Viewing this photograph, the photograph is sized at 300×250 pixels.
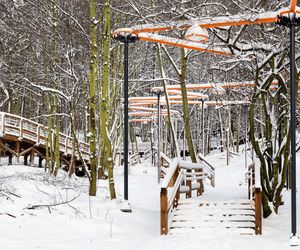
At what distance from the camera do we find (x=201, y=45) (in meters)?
11.0

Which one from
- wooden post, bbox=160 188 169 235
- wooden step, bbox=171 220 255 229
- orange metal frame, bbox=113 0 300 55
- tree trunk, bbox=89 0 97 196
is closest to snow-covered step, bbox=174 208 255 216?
wooden step, bbox=171 220 255 229

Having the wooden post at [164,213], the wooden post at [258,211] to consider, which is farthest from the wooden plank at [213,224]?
the wooden post at [164,213]

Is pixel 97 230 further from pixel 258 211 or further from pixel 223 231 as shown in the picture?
pixel 258 211

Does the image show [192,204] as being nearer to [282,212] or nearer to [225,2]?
[282,212]

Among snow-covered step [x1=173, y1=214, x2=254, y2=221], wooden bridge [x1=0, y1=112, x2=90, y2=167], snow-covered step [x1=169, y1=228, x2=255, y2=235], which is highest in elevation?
wooden bridge [x1=0, y1=112, x2=90, y2=167]

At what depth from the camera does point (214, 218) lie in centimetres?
962

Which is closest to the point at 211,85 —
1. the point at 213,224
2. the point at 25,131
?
the point at 213,224

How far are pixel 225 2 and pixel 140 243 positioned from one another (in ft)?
23.7

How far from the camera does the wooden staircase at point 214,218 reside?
9.05 meters

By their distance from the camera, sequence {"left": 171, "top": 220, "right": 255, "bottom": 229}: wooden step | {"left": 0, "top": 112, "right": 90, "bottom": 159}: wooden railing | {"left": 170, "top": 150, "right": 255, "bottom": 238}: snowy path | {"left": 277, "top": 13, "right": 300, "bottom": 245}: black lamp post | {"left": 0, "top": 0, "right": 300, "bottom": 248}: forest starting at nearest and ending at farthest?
{"left": 277, "top": 13, "right": 300, "bottom": 245}: black lamp post
{"left": 170, "top": 150, "right": 255, "bottom": 238}: snowy path
{"left": 171, "top": 220, "right": 255, "bottom": 229}: wooden step
{"left": 0, "top": 0, "right": 300, "bottom": 248}: forest
{"left": 0, "top": 112, "right": 90, "bottom": 159}: wooden railing

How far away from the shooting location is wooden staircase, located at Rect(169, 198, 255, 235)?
9047 mm

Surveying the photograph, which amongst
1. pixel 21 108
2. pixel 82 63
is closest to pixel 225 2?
pixel 82 63

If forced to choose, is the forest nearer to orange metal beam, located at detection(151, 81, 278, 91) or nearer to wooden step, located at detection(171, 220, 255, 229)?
orange metal beam, located at detection(151, 81, 278, 91)

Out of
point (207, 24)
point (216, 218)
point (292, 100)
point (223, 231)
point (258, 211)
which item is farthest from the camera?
point (216, 218)
